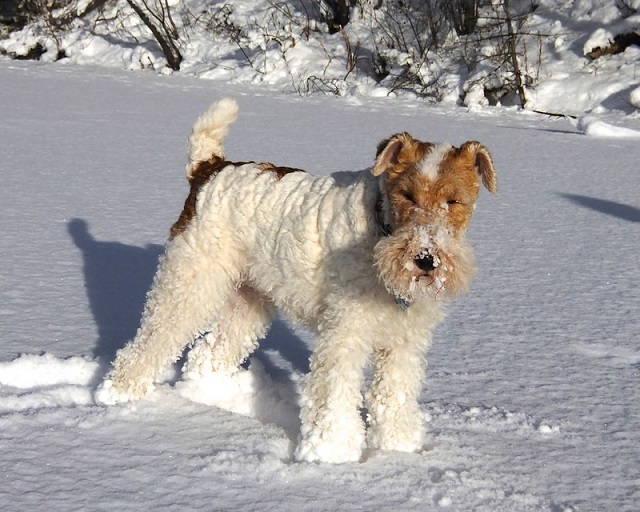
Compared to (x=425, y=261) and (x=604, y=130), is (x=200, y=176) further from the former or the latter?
(x=604, y=130)

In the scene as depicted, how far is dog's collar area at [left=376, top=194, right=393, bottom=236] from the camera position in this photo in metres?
2.89

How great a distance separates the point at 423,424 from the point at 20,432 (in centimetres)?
147

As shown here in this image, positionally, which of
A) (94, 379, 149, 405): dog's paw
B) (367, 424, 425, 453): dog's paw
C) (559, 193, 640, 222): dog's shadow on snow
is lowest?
(559, 193, 640, 222): dog's shadow on snow

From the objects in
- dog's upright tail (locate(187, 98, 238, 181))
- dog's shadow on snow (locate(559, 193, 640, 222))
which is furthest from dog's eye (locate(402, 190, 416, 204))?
dog's shadow on snow (locate(559, 193, 640, 222))

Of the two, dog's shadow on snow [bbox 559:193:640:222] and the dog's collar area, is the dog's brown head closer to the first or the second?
the dog's collar area

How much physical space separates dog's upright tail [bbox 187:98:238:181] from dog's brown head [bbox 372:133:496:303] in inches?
37.6

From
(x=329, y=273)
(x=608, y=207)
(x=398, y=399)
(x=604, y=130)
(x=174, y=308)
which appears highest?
(x=329, y=273)

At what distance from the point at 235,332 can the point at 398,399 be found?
3.31ft

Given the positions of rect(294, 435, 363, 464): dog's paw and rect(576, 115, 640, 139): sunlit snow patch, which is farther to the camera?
rect(576, 115, 640, 139): sunlit snow patch

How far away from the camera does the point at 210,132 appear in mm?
3746

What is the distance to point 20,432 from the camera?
285 centimetres

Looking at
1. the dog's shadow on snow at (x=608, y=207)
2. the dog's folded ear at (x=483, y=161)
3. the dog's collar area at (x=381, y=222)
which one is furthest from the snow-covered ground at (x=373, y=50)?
the dog's collar area at (x=381, y=222)

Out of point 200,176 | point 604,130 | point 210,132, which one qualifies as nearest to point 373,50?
point 604,130

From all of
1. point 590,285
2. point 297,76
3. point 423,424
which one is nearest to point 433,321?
point 423,424
